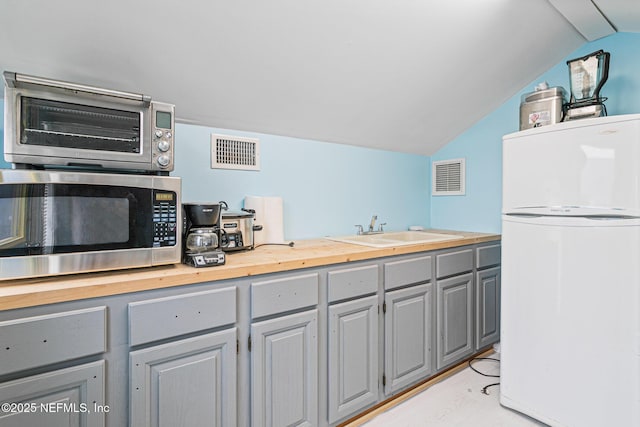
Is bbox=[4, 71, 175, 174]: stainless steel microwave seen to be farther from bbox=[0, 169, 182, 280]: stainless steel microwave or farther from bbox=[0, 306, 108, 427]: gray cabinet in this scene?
bbox=[0, 306, 108, 427]: gray cabinet

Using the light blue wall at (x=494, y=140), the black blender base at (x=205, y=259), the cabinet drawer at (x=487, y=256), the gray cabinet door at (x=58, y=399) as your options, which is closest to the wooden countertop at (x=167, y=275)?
the black blender base at (x=205, y=259)

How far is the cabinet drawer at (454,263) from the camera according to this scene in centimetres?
213

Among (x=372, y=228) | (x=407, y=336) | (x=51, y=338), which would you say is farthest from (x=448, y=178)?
(x=51, y=338)

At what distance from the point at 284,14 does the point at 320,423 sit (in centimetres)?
201

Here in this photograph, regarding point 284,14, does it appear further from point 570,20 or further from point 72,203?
point 570,20

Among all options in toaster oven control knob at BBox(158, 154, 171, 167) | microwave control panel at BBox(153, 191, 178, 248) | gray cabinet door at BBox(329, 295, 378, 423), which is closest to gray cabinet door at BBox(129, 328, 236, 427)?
microwave control panel at BBox(153, 191, 178, 248)

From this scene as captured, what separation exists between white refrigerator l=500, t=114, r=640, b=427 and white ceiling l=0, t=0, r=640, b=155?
2.42 feet

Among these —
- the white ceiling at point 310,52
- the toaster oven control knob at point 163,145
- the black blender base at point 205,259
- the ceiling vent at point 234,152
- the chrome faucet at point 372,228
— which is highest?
the white ceiling at point 310,52

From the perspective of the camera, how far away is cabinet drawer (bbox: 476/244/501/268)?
2.39 metres

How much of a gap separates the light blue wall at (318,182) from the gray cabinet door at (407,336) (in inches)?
31.1

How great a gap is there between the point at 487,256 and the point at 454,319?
0.60 m

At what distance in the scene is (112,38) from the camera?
1.35 m

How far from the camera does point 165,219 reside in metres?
1.22

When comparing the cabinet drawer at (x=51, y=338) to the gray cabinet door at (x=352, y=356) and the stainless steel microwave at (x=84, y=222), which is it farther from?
the gray cabinet door at (x=352, y=356)
